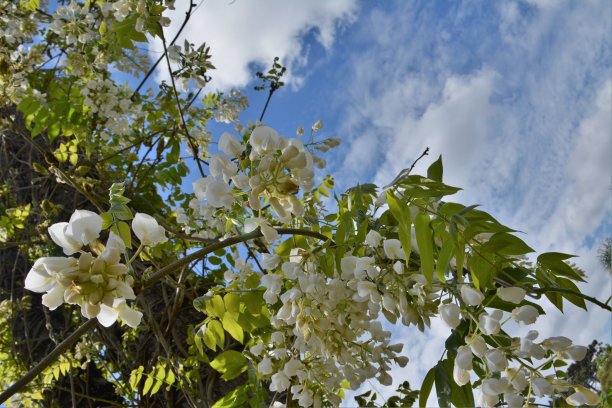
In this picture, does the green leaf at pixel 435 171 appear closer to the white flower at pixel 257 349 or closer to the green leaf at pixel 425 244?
the green leaf at pixel 425 244

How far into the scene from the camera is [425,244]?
876 mm

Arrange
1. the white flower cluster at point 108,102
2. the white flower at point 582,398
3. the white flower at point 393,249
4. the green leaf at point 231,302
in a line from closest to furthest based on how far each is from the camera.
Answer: the white flower at point 582,398, the white flower at point 393,249, the green leaf at point 231,302, the white flower cluster at point 108,102

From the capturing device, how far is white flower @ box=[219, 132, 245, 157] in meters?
1.11

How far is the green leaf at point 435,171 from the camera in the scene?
1.05m

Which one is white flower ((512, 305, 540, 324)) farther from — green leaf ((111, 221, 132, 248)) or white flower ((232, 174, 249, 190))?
green leaf ((111, 221, 132, 248))

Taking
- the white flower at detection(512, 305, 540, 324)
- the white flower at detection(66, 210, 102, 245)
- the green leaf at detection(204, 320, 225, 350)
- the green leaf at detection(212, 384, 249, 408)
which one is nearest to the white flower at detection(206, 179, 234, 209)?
the white flower at detection(66, 210, 102, 245)

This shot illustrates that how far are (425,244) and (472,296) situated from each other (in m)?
0.11

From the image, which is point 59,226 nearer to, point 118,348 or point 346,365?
point 346,365

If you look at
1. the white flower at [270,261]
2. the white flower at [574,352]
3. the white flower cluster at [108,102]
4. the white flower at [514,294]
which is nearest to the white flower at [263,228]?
the white flower at [270,261]

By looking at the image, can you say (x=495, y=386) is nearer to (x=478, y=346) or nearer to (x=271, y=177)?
(x=478, y=346)

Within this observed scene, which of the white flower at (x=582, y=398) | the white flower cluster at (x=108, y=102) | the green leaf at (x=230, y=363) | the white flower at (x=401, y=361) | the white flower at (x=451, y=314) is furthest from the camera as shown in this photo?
the white flower cluster at (x=108, y=102)

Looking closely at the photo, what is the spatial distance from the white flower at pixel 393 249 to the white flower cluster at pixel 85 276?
1.49 feet

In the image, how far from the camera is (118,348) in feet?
8.89

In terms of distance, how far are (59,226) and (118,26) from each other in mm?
1326
